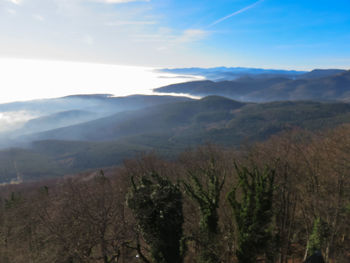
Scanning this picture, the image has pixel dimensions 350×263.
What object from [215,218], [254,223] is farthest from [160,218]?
[254,223]

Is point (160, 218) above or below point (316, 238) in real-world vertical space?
above

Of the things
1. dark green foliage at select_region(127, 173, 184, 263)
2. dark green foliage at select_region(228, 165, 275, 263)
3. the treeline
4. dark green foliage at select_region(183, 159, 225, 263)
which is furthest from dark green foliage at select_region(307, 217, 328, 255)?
dark green foliage at select_region(127, 173, 184, 263)

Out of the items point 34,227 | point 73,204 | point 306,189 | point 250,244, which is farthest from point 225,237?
point 34,227

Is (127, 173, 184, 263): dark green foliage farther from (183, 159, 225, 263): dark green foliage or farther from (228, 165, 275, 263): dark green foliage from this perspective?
(228, 165, 275, 263): dark green foliage

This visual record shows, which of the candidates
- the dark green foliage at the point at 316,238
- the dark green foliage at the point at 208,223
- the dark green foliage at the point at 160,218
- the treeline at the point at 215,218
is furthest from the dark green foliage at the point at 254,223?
the dark green foliage at the point at 316,238

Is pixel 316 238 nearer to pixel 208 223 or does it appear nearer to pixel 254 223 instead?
pixel 254 223

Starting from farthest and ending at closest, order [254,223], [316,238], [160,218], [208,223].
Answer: [316,238] < [208,223] < [254,223] < [160,218]

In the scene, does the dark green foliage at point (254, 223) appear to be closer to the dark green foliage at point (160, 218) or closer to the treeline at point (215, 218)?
the treeline at point (215, 218)
